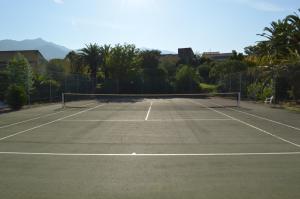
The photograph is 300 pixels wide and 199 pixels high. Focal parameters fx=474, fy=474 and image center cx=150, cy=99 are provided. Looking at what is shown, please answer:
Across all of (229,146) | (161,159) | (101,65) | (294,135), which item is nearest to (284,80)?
(294,135)

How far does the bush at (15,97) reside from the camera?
112 feet

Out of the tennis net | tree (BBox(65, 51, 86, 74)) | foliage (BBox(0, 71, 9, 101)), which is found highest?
tree (BBox(65, 51, 86, 74))

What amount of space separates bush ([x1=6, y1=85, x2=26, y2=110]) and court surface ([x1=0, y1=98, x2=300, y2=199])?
528 inches

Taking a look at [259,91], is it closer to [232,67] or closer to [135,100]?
[135,100]

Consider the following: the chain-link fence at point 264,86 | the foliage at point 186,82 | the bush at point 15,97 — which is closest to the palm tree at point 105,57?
the foliage at point 186,82

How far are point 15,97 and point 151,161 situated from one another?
24.3 m

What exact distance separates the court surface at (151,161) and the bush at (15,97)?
44.0 feet

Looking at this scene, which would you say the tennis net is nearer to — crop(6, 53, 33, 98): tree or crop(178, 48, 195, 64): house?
crop(6, 53, 33, 98): tree

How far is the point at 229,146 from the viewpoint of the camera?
14820 millimetres

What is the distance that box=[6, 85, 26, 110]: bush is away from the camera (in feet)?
112

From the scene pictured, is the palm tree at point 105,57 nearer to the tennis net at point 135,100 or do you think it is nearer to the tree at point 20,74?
the tennis net at point 135,100

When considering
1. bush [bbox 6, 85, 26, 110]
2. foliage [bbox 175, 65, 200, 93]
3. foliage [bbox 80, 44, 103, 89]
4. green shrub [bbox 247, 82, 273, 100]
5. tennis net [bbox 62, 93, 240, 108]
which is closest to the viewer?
bush [bbox 6, 85, 26, 110]

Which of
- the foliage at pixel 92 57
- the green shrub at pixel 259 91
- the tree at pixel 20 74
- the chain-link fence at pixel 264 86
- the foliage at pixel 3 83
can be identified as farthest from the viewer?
the foliage at pixel 92 57

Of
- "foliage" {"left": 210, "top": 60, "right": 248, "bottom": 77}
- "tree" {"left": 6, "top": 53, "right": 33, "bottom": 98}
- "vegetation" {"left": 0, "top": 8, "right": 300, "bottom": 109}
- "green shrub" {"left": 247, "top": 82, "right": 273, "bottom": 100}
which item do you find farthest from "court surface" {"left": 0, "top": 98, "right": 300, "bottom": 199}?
"foliage" {"left": 210, "top": 60, "right": 248, "bottom": 77}
